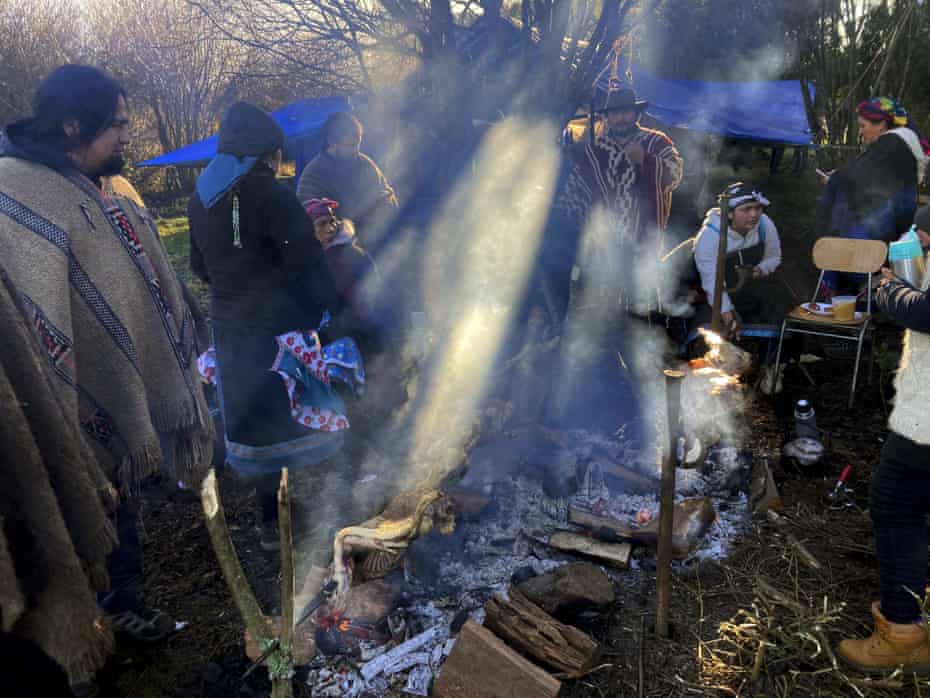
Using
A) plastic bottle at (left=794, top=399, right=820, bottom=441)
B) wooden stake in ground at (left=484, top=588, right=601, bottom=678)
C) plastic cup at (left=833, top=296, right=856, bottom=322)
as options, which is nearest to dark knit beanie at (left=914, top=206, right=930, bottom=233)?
plastic bottle at (left=794, top=399, right=820, bottom=441)

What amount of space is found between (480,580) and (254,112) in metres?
2.40

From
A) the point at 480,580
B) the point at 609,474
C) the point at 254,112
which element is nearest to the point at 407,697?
the point at 480,580

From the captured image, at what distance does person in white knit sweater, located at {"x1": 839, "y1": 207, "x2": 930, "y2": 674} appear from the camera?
86.0 inches

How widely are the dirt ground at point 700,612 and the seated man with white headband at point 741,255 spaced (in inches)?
63.3

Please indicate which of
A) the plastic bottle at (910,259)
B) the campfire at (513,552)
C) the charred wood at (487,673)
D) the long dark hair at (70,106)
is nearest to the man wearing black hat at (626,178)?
the campfire at (513,552)

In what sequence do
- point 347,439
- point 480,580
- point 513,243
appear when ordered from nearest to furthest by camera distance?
point 480,580
point 347,439
point 513,243

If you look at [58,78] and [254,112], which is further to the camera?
[254,112]

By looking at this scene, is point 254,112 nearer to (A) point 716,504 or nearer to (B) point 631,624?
(B) point 631,624

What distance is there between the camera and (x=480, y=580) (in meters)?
3.03

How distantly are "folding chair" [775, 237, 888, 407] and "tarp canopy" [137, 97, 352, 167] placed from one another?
6012 mm

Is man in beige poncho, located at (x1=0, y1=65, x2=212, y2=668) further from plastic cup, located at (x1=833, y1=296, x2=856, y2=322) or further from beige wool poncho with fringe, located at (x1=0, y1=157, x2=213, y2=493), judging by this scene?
plastic cup, located at (x1=833, y1=296, x2=856, y2=322)

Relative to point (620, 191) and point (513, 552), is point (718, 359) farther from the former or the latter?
point (620, 191)

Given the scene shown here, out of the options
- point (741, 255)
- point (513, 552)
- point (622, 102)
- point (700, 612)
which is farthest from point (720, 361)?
point (622, 102)

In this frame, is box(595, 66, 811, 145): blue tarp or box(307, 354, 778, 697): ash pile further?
box(595, 66, 811, 145): blue tarp
